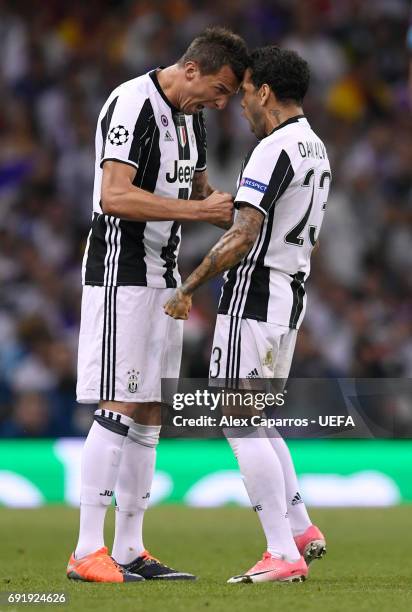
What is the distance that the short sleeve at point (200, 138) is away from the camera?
586 cm

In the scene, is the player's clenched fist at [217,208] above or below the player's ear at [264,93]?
below

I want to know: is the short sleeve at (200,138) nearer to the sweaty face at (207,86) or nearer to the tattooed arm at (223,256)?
the sweaty face at (207,86)

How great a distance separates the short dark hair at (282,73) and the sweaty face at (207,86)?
140 millimetres

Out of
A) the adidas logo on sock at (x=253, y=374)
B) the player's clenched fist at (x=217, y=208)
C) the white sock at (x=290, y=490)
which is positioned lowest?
the white sock at (x=290, y=490)

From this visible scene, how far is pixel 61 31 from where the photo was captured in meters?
13.4

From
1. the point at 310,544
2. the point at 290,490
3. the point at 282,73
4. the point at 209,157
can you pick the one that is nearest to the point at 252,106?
the point at 282,73

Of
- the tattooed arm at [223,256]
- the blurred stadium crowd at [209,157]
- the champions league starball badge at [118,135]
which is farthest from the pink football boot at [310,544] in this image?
the blurred stadium crowd at [209,157]

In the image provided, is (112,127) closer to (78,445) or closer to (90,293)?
(90,293)

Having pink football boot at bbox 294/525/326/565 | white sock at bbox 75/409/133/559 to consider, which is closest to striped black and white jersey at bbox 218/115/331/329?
white sock at bbox 75/409/133/559

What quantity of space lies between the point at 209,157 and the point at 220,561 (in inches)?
256

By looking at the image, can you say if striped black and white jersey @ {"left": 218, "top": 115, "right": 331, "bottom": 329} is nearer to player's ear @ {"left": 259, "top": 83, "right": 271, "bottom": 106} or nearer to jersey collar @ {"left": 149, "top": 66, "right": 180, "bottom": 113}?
player's ear @ {"left": 259, "top": 83, "right": 271, "bottom": 106}

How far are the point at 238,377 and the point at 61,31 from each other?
28.9 ft

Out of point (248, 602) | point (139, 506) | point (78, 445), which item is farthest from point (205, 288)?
point (248, 602)

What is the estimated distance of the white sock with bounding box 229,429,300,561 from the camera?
519 centimetres
